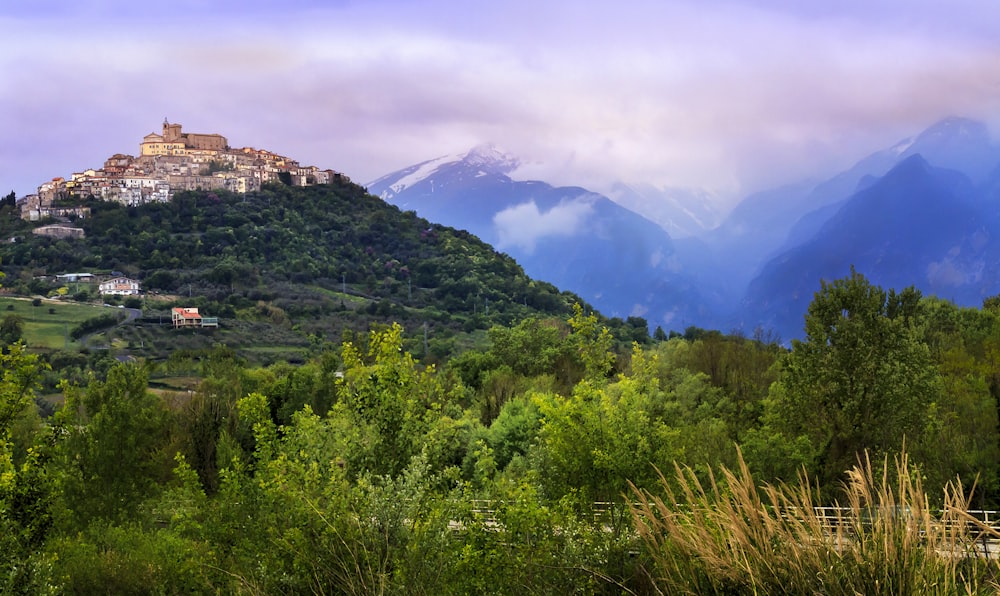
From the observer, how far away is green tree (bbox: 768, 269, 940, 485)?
2188 centimetres

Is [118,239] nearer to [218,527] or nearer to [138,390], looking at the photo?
[138,390]

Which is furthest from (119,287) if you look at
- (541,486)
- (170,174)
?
(541,486)

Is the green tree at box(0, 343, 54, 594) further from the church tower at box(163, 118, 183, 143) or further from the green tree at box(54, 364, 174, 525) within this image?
the church tower at box(163, 118, 183, 143)

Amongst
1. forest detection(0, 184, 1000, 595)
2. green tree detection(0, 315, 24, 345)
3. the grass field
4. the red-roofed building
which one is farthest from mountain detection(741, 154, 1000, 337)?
green tree detection(0, 315, 24, 345)

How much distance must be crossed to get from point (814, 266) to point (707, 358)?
11318 centimetres

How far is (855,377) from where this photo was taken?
73.7 ft

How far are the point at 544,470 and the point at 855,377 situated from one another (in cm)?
1034

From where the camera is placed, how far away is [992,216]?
460 ft

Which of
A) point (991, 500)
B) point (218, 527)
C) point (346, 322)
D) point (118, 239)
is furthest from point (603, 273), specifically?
point (218, 527)

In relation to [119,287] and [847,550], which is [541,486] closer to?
[847,550]

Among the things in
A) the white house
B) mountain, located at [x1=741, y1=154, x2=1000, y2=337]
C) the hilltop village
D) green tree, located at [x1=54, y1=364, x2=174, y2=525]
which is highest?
the hilltop village

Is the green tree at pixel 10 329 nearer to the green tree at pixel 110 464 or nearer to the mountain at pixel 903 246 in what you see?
the green tree at pixel 110 464

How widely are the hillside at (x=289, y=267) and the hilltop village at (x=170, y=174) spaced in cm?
464

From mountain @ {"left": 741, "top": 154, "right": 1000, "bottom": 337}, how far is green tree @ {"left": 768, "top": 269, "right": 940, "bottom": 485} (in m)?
111
